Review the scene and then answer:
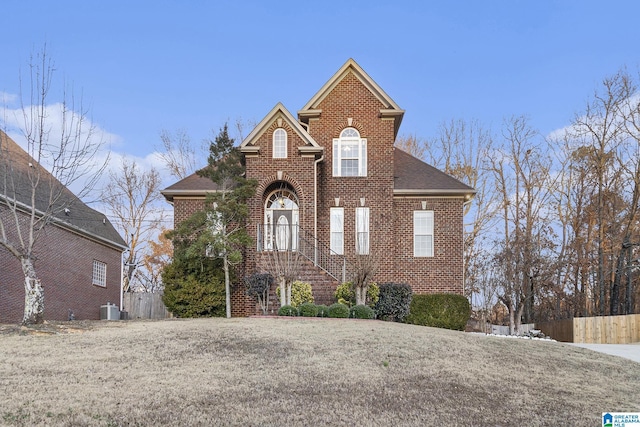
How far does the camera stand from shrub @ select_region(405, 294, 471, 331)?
22.7m

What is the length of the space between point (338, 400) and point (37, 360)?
5700 mm

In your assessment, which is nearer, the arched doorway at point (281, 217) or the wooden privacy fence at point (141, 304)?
the arched doorway at point (281, 217)

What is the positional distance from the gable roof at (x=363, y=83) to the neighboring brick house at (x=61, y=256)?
8940mm

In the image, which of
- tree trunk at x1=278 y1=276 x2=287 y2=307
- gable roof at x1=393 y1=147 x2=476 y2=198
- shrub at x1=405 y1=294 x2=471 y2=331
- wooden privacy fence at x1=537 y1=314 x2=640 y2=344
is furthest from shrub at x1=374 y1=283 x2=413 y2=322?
wooden privacy fence at x1=537 y1=314 x2=640 y2=344

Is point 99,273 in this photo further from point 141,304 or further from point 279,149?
point 279,149

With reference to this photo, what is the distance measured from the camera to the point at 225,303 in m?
22.7

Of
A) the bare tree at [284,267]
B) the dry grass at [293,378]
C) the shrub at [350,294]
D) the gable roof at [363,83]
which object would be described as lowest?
the dry grass at [293,378]

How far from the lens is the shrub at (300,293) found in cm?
2086

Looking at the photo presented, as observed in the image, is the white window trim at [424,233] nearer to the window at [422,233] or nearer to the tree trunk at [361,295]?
the window at [422,233]

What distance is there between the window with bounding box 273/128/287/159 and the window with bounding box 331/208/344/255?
2.81m

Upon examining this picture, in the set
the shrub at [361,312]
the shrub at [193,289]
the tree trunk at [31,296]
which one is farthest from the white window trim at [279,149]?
the tree trunk at [31,296]

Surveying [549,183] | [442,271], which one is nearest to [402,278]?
[442,271]

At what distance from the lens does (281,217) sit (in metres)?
23.9

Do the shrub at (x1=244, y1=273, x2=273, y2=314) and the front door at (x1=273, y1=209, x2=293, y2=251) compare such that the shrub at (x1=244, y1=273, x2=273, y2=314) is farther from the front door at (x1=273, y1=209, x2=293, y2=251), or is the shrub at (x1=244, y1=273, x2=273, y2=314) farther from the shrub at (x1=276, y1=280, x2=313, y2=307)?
the front door at (x1=273, y1=209, x2=293, y2=251)
